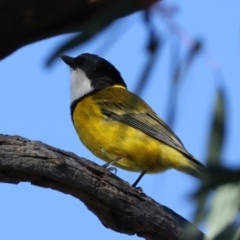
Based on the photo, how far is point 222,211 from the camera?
5.08 ft

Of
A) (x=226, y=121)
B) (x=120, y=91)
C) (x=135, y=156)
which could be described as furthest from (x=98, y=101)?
(x=226, y=121)

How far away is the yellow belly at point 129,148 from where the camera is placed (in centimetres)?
440

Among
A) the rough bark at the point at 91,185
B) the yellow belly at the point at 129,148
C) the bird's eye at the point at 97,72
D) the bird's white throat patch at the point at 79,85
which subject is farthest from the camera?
the bird's eye at the point at 97,72

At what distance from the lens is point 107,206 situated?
306 centimetres

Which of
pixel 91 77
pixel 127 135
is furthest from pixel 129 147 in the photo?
pixel 91 77

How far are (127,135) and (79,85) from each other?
1.08 meters

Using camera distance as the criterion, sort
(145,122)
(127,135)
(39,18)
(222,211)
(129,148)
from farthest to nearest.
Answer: (145,122), (127,135), (129,148), (39,18), (222,211)

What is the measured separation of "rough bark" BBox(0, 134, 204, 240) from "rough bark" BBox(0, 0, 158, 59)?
46 centimetres

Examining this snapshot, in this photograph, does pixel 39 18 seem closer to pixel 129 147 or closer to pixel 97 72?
pixel 129 147

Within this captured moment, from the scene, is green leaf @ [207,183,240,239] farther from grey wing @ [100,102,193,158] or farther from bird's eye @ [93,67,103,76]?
bird's eye @ [93,67,103,76]

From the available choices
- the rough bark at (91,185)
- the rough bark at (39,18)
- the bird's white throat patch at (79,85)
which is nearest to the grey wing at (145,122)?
the bird's white throat patch at (79,85)

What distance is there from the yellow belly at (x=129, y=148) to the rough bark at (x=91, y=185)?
1.02 metres

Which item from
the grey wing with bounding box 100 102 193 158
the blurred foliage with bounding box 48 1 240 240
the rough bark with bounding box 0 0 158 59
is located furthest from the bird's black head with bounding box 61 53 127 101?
the blurred foliage with bounding box 48 1 240 240

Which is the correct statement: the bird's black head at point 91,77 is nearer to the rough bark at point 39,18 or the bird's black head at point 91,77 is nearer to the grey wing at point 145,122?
the grey wing at point 145,122
